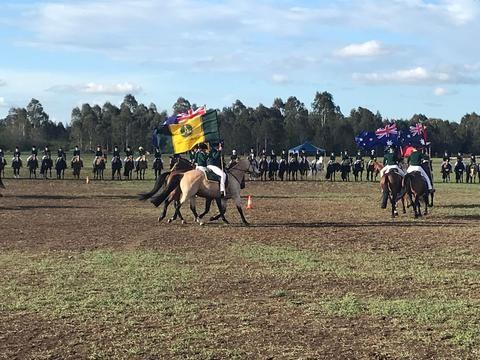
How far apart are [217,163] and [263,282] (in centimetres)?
901

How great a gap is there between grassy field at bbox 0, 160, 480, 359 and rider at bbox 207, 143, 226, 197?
1.33 metres

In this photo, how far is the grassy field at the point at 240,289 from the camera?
7.63 meters

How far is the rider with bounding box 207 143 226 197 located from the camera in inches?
764

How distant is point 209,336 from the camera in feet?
25.9

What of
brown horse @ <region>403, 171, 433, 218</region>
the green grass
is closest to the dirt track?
the green grass

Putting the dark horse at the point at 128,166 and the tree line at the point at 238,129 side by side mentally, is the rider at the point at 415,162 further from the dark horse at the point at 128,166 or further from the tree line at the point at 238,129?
the tree line at the point at 238,129

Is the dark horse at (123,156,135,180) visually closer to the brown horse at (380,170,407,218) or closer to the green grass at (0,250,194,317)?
the brown horse at (380,170,407,218)

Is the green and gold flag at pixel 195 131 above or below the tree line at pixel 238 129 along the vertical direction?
below

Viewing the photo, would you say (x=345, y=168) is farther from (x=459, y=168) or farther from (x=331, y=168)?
(x=459, y=168)

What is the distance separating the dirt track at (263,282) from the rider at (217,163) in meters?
1.27

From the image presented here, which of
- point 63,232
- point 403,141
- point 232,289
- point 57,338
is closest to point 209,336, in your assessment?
point 57,338

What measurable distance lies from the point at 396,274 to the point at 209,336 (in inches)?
197

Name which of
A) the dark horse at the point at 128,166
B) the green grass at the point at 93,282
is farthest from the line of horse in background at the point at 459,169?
the green grass at the point at 93,282

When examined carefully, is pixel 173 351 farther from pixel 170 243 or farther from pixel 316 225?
pixel 316 225
